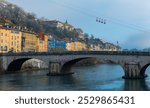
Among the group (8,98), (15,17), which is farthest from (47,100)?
(15,17)

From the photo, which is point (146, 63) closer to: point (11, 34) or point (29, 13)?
point (11, 34)

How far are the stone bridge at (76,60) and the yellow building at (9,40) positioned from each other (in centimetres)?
337

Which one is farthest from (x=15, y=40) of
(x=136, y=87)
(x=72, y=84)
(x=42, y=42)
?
(x=136, y=87)

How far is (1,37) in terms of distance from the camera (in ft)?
88.8

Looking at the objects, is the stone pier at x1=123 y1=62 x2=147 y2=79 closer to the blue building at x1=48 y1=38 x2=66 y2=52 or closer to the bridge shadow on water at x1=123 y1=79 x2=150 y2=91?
the bridge shadow on water at x1=123 y1=79 x2=150 y2=91

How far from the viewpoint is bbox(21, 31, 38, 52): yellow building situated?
31.8 m

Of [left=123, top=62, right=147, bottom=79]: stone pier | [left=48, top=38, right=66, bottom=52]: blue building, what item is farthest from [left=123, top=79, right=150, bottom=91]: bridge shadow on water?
[left=48, top=38, right=66, bottom=52]: blue building

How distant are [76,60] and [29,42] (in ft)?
38.4

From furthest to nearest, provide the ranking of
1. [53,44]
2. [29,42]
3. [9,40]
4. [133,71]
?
[53,44]
[29,42]
[9,40]
[133,71]

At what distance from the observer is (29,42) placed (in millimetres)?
33062

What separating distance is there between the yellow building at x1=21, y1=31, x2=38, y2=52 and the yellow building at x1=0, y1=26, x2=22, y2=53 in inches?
52.7

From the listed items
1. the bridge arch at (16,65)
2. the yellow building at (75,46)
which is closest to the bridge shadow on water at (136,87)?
the bridge arch at (16,65)

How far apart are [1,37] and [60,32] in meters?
25.9

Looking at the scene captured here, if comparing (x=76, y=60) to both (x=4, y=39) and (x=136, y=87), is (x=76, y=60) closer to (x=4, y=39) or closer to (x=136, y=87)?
(x=4, y=39)
